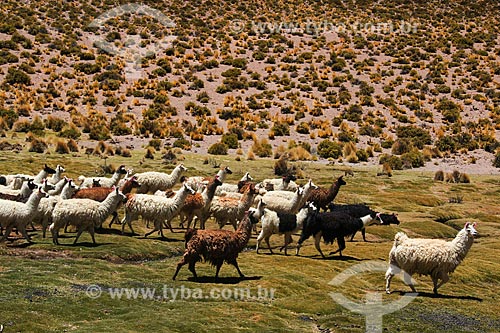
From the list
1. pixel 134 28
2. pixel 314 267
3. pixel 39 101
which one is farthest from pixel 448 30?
pixel 314 267

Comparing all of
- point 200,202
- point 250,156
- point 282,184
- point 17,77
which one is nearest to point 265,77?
point 17,77

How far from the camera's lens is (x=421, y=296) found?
15.9 metres

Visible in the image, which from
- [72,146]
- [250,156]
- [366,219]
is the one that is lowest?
[72,146]

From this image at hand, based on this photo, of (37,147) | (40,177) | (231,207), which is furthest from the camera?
(37,147)

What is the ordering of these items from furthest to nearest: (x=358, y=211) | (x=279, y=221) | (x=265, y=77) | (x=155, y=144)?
(x=265, y=77) → (x=155, y=144) → (x=358, y=211) → (x=279, y=221)

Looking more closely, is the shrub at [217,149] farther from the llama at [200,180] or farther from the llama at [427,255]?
the llama at [427,255]

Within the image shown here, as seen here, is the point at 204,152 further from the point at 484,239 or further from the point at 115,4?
the point at 115,4

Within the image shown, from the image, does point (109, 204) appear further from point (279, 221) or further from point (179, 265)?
point (279, 221)

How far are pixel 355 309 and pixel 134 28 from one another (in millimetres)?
75373

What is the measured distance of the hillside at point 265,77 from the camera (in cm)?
5347

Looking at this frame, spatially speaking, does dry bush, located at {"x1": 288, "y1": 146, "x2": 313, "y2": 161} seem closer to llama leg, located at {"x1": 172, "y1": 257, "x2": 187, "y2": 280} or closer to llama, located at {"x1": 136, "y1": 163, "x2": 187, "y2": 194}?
llama, located at {"x1": 136, "y1": 163, "x2": 187, "y2": 194}

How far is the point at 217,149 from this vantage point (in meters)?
47.1

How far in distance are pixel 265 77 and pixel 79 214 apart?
57563 millimetres

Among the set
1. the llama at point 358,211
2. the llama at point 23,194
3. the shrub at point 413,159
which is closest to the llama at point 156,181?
the llama at point 23,194
